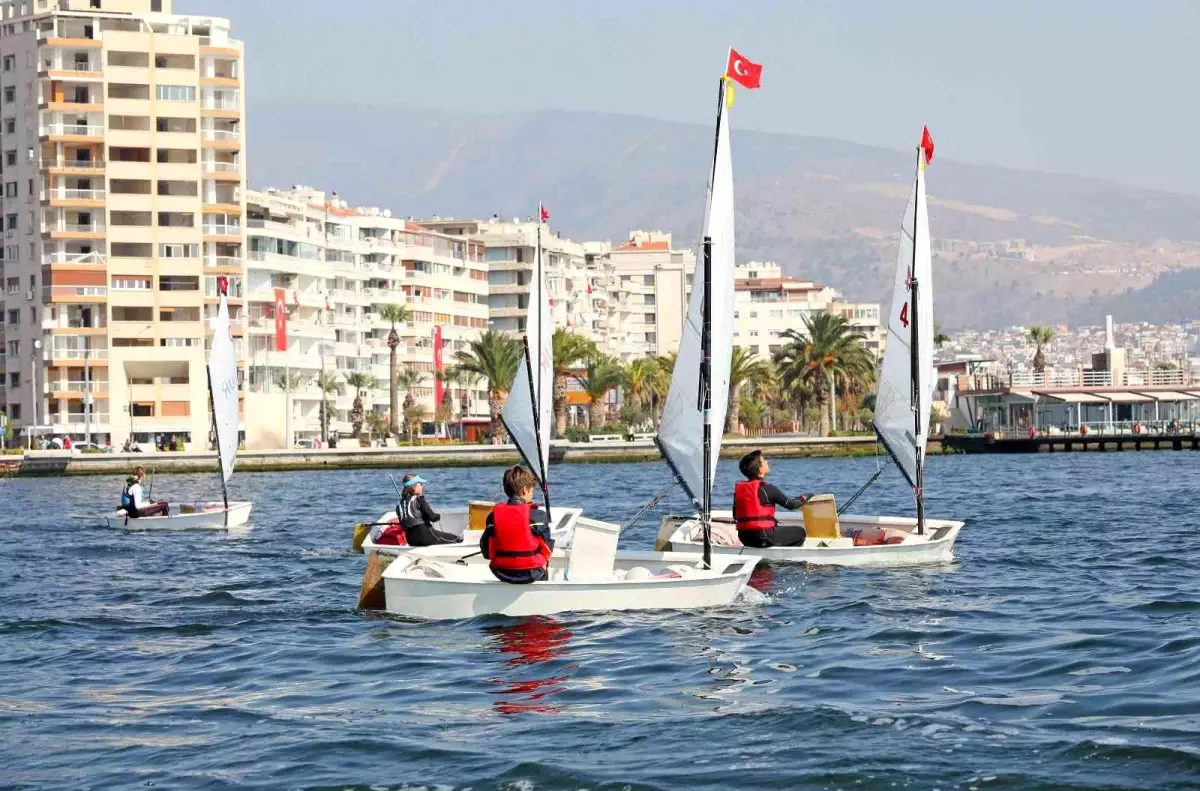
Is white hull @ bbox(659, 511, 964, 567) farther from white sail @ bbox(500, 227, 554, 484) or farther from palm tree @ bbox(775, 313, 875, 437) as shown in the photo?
palm tree @ bbox(775, 313, 875, 437)

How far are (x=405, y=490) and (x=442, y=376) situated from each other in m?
133

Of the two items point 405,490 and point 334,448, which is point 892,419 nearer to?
point 405,490

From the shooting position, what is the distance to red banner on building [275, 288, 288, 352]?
133 metres

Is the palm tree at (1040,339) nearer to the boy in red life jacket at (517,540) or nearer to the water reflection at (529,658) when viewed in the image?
the boy in red life jacket at (517,540)

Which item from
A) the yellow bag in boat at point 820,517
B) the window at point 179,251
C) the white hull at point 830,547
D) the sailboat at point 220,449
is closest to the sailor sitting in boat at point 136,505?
the sailboat at point 220,449

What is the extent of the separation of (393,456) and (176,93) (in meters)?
33.6

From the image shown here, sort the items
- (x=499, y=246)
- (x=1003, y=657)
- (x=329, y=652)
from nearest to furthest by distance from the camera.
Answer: (x=1003, y=657)
(x=329, y=652)
(x=499, y=246)

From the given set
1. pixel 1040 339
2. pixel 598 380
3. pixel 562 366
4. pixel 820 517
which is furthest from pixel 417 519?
pixel 1040 339

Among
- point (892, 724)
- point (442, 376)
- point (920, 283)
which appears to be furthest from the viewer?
point (442, 376)

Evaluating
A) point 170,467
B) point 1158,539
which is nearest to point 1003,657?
point 1158,539

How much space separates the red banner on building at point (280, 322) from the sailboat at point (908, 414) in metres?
96.8

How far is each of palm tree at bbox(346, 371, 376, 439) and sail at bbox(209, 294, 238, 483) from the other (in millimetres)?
86085

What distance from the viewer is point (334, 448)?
119938mm

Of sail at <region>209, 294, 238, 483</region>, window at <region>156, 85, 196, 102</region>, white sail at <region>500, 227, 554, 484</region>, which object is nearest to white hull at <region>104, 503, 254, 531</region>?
sail at <region>209, 294, 238, 483</region>
